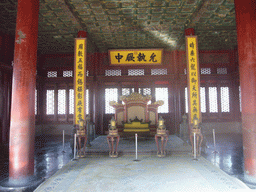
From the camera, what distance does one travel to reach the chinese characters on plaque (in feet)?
27.7

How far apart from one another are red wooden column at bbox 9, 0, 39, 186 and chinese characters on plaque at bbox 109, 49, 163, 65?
5.29 metres

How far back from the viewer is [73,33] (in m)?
7.00

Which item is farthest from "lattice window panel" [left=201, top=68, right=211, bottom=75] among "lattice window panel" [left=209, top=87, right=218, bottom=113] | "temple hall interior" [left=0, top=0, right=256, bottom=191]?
"lattice window panel" [left=209, top=87, right=218, bottom=113]

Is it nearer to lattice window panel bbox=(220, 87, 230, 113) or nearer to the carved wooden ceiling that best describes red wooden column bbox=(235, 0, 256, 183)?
the carved wooden ceiling

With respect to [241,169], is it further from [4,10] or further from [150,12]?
[4,10]

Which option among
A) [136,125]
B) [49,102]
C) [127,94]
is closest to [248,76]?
[136,125]

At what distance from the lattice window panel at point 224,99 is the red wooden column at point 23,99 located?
848 cm

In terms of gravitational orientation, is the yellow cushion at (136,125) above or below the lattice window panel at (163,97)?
below

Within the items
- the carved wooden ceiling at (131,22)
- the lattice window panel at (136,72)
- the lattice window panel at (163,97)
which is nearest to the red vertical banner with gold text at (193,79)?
the carved wooden ceiling at (131,22)

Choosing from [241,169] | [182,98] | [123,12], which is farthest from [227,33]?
[241,169]

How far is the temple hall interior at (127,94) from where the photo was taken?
320cm

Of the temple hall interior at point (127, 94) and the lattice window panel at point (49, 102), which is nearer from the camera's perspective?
the temple hall interior at point (127, 94)

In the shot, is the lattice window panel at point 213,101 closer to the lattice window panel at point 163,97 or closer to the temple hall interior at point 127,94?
the temple hall interior at point 127,94

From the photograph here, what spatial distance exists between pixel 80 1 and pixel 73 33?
2.21 m
